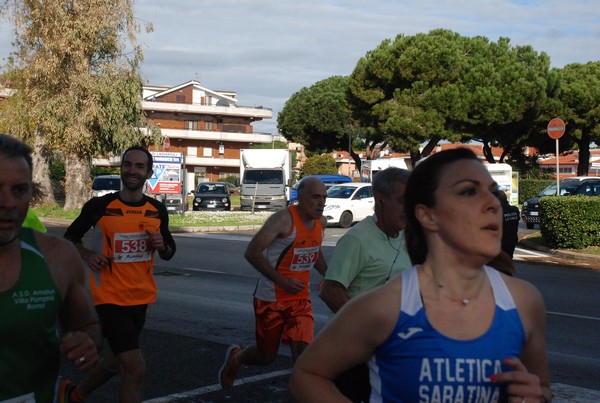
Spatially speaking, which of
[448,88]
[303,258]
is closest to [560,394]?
[303,258]

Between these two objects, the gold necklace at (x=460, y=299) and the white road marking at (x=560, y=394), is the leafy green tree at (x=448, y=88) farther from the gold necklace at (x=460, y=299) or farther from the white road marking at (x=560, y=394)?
the gold necklace at (x=460, y=299)

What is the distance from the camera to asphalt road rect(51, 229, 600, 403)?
6.86m

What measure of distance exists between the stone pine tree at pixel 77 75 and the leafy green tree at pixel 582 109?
33.4 meters

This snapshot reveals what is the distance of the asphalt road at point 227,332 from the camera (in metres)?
6.86

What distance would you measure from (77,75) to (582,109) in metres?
37.2

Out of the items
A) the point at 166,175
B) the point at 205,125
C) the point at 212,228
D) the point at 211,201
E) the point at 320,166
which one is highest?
the point at 205,125

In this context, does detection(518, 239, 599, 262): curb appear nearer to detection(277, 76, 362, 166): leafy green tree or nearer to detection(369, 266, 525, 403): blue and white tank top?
detection(369, 266, 525, 403): blue and white tank top

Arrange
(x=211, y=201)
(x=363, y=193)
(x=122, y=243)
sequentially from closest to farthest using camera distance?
1. (x=122, y=243)
2. (x=363, y=193)
3. (x=211, y=201)

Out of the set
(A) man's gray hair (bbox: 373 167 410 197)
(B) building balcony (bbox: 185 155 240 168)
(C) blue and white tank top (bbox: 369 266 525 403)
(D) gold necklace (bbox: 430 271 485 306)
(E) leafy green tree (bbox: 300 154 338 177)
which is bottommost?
(C) blue and white tank top (bbox: 369 266 525 403)

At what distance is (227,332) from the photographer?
952 cm

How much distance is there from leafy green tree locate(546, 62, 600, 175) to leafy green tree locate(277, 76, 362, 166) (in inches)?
813

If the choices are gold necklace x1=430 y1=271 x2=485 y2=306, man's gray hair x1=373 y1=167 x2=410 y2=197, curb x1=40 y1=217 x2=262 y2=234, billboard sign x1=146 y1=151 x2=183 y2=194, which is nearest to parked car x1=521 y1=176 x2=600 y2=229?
curb x1=40 y1=217 x2=262 y2=234

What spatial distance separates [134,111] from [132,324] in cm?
2964

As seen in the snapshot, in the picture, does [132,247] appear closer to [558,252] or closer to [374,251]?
[374,251]
